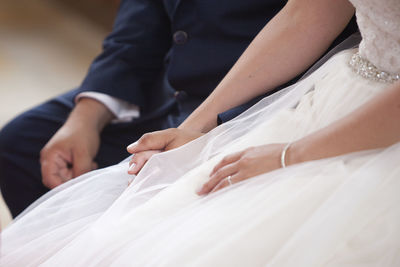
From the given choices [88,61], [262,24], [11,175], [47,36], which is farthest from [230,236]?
[47,36]

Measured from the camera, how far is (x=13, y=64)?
2699 mm

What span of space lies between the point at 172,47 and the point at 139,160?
42cm

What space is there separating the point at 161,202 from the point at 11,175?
23.2 inches

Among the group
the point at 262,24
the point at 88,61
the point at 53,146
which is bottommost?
the point at 88,61

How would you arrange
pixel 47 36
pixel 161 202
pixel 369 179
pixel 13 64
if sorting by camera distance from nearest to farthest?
pixel 369 179 < pixel 161 202 < pixel 13 64 < pixel 47 36

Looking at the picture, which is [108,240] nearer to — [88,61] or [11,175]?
[11,175]

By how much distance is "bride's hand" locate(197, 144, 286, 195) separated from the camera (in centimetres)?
70

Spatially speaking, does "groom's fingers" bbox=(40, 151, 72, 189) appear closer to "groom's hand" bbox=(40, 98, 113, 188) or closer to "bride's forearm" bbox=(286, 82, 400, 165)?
"groom's hand" bbox=(40, 98, 113, 188)

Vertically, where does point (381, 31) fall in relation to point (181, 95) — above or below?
above

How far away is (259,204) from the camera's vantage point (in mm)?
656

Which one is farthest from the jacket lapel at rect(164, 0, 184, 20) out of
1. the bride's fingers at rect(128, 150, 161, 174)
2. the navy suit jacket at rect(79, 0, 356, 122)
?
the bride's fingers at rect(128, 150, 161, 174)

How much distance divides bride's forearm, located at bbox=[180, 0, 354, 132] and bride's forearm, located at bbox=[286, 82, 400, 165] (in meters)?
0.26

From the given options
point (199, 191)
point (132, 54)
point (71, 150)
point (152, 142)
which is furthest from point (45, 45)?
point (199, 191)

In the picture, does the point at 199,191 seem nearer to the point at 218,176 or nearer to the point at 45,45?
the point at 218,176
